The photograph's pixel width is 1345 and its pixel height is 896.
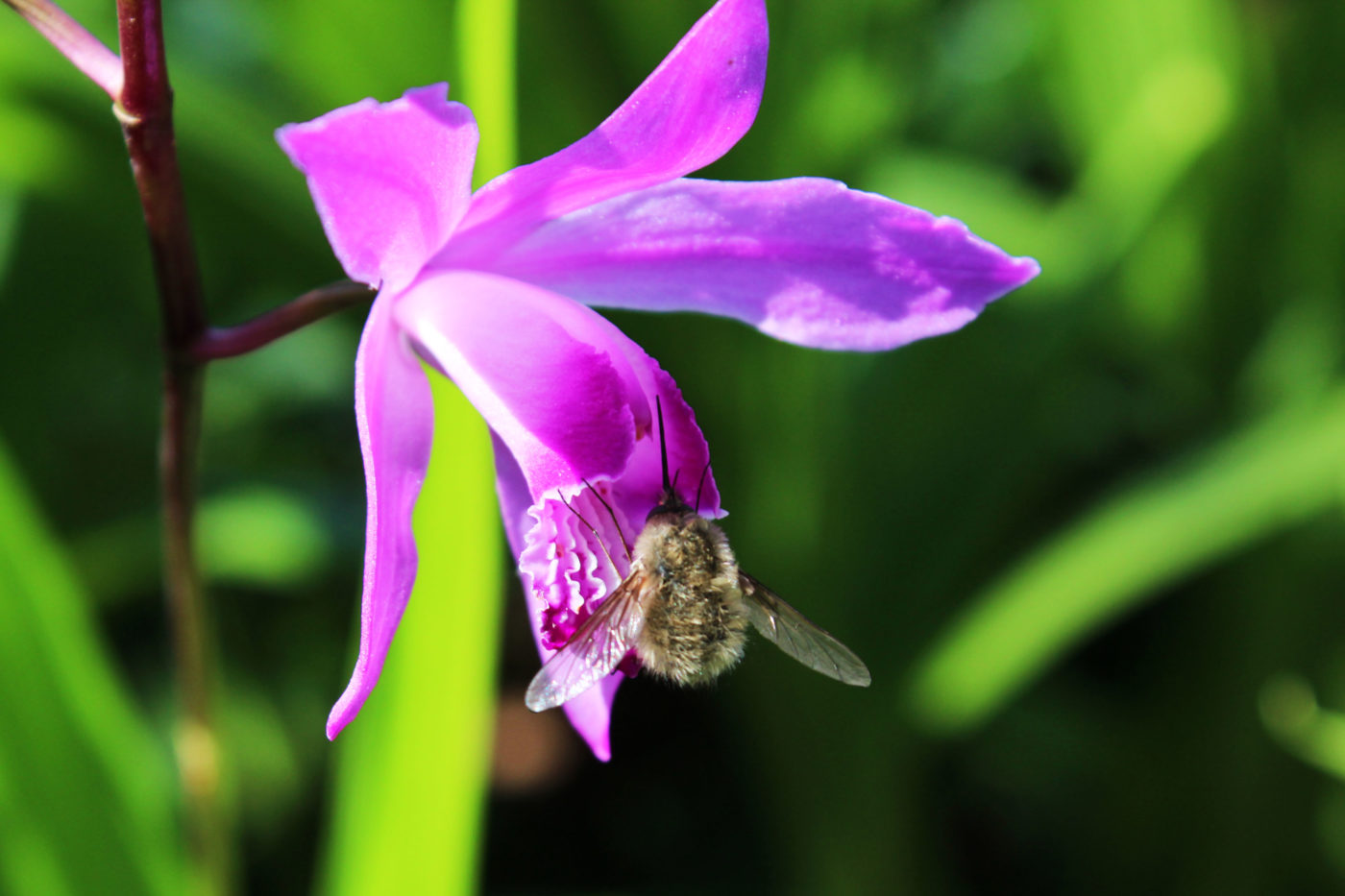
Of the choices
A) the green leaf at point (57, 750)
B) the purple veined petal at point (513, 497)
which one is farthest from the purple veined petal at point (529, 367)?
the green leaf at point (57, 750)

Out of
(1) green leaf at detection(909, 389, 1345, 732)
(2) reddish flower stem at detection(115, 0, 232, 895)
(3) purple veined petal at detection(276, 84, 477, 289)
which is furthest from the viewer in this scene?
(1) green leaf at detection(909, 389, 1345, 732)

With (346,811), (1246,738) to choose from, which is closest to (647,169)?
(346,811)

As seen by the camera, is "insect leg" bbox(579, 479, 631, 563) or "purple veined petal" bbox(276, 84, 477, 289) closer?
"purple veined petal" bbox(276, 84, 477, 289)

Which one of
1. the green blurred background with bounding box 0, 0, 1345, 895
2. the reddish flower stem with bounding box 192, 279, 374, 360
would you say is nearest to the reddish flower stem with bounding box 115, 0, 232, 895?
the reddish flower stem with bounding box 192, 279, 374, 360

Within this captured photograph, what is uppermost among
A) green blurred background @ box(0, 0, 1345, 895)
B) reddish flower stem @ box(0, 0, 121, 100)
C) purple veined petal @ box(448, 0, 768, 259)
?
purple veined petal @ box(448, 0, 768, 259)

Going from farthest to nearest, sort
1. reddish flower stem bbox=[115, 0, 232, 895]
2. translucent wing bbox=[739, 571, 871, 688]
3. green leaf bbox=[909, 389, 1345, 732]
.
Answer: green leaf bbox=[909, 389, 1345, 732] → translucent wing bbox=[739, 571, 871, 688] → reddish flower stem bbox=[115, 0, 232, 895]

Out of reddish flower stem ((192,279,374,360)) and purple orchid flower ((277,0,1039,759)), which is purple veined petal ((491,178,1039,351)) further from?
reddish flower stem ((192,279,374,360))

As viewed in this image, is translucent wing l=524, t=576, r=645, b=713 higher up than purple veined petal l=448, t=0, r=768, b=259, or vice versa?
purple veined petal l=448, t=0, r=768, b=259
